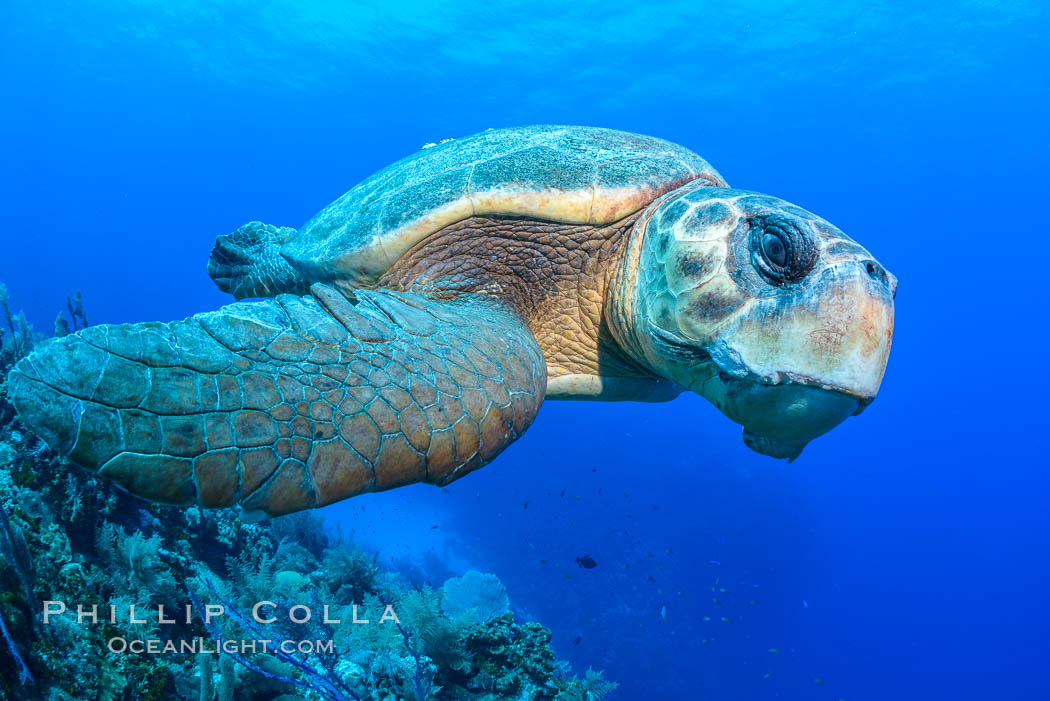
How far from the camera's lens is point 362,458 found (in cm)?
131

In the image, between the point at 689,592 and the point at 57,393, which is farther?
the point at 689,592

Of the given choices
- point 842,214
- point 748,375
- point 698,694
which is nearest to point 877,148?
point 842,214

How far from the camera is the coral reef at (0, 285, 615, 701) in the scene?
1674mm

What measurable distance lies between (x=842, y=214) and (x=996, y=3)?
31251mm

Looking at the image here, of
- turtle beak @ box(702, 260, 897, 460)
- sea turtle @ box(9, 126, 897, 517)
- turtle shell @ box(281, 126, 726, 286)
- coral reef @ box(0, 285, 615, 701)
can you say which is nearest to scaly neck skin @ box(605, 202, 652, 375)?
sea turtle @ box(9, 126, 897, 517)

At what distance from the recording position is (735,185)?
3484cm

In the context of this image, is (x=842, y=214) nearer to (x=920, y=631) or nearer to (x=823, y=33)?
(x=823, y=33)

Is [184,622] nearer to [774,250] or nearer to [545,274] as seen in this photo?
[545,274]

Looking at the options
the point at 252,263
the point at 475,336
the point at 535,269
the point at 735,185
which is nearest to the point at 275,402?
the point at 475,336

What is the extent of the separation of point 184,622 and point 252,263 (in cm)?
247

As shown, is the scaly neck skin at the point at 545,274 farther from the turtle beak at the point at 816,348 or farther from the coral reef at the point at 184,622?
the coral reef at the point at 184,622

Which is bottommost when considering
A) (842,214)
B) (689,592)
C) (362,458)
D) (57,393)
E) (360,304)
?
(57,393)

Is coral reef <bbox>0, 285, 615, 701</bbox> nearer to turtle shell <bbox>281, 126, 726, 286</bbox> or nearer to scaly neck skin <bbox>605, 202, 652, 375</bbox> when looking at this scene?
turtle shell <bbox>281, 126, 726, 286</bbox>

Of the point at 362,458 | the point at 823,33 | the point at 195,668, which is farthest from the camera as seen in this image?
the point at 823,33
